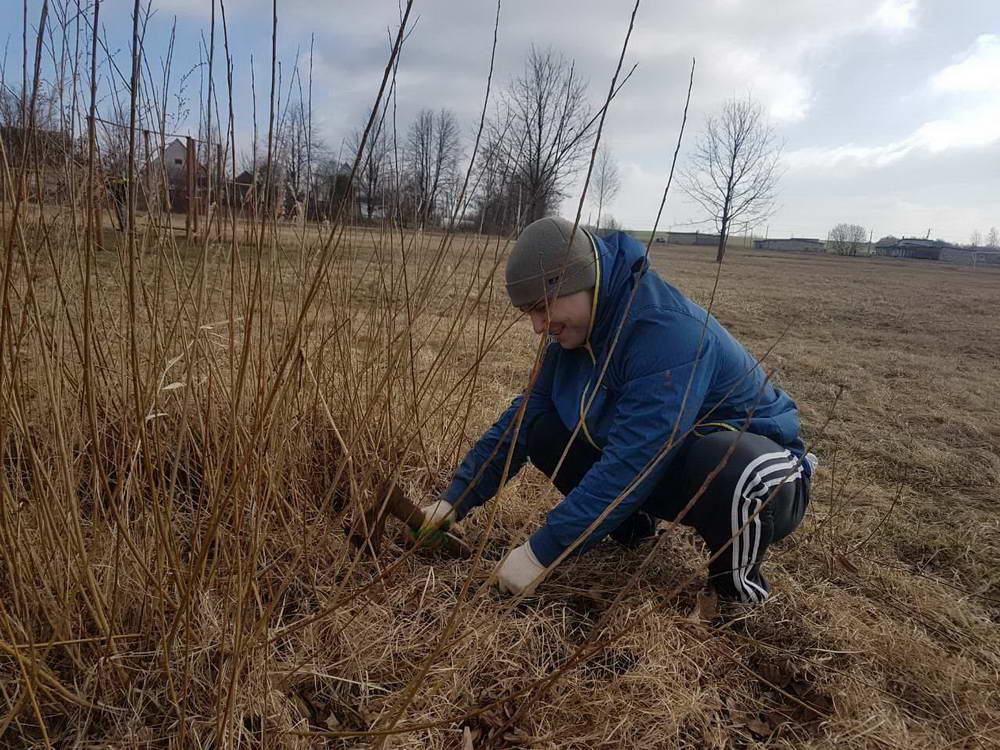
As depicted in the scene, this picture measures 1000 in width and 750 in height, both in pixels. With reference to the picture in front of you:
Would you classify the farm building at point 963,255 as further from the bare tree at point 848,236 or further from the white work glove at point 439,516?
the white work glove at point 439,516

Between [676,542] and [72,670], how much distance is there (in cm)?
152

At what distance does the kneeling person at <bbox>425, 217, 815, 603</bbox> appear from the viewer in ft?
4.34

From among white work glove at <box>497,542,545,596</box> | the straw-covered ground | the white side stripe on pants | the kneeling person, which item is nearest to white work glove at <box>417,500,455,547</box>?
the kneeling person

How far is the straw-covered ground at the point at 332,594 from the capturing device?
938 millimetres

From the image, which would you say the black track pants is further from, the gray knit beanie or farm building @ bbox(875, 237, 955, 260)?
farm building @ bbox(875, 237, 955, 260)

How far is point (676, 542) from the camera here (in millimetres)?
1882

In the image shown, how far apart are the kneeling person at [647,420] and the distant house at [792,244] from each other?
51258mm

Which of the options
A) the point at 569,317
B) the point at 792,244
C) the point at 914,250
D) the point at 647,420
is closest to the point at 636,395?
the point at 647,420

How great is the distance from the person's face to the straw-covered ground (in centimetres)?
14

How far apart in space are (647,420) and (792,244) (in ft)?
193

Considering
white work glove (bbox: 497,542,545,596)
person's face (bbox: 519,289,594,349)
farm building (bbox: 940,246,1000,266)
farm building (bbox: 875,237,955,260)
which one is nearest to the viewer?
white work glove (bbox: 497,542,545,596)

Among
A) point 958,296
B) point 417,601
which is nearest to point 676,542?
point 417,601

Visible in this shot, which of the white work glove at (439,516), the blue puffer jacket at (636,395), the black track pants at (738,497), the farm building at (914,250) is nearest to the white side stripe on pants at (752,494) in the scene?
the black track pants at (738,497)

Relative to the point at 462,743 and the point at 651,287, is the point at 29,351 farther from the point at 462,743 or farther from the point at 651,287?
the point at 651,287
